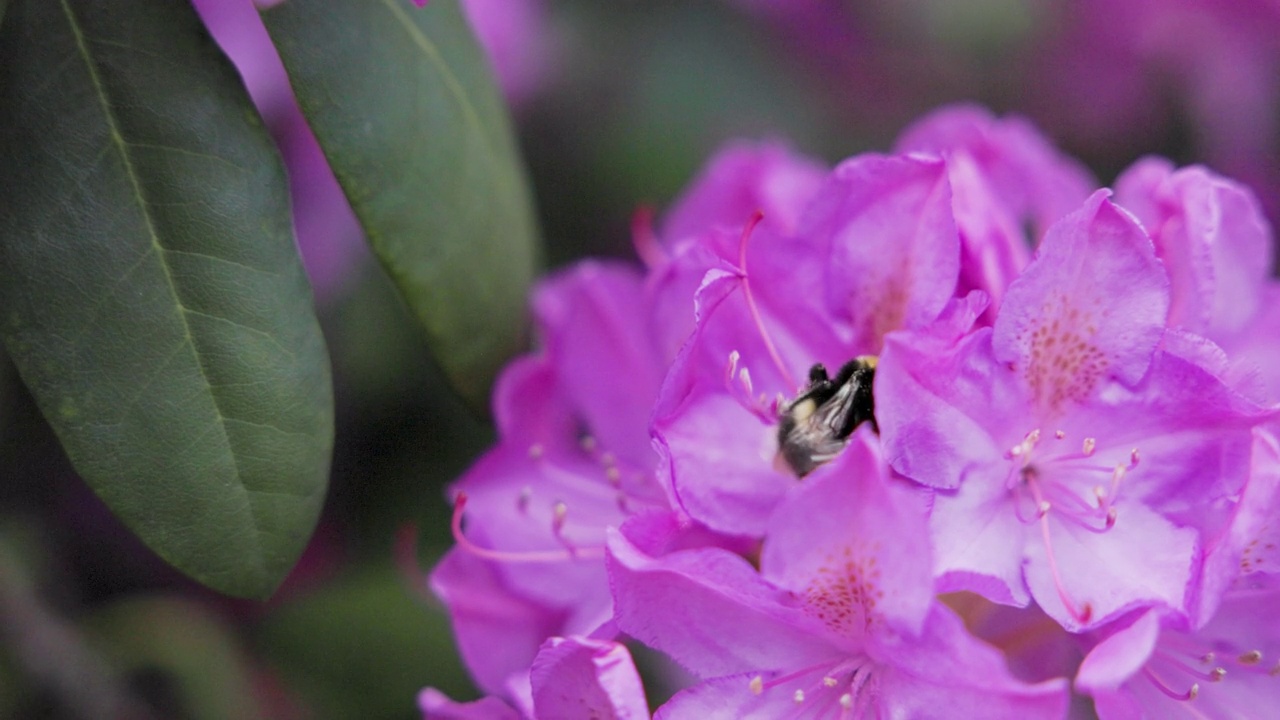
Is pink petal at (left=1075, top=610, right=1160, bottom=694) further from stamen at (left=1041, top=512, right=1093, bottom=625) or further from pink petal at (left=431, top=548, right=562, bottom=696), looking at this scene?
pink petal at (left=431, top=548, right=562, bottom=696)

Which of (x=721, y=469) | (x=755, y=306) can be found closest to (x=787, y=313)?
(x=755, y=306)

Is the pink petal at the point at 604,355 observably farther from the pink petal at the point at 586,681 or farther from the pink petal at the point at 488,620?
the pink petal at the point at 586,681

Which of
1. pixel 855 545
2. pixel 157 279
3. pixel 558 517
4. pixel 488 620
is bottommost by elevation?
pixel 488 620

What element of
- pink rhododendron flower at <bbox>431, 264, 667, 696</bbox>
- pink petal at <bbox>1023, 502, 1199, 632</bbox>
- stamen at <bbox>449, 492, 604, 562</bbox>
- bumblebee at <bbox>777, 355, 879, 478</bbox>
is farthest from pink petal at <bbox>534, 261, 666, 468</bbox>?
pink petal at <bbox>1023, 502, 1199, 632</bbox>

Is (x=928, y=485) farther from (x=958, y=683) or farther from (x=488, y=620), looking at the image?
(x=488, y=620)

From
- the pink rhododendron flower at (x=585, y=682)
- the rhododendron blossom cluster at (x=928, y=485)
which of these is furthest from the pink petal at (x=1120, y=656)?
the pink rhododendron flower at (x=585, y=682)

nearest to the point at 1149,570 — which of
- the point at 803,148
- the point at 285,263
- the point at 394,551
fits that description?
the point at 285,263
